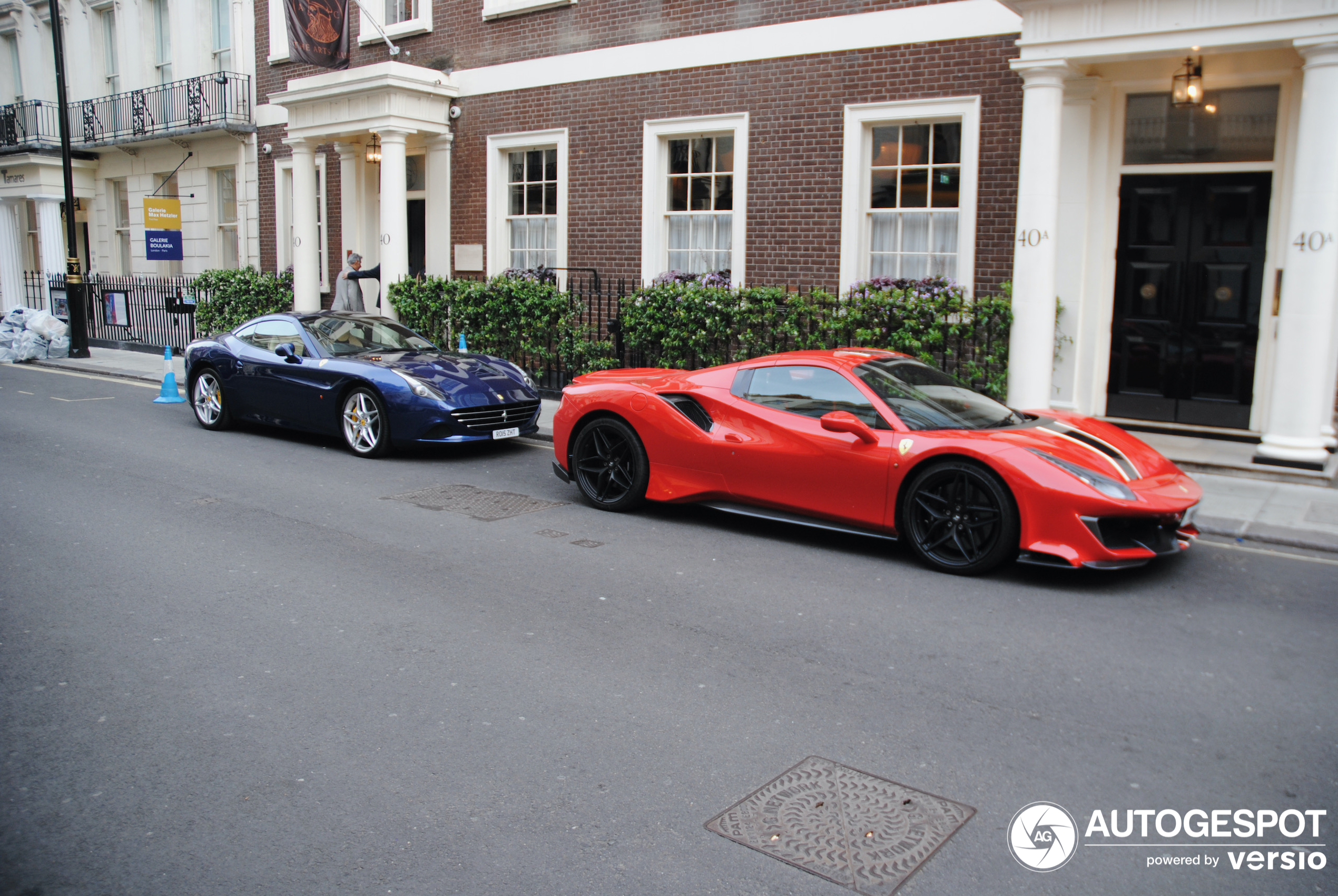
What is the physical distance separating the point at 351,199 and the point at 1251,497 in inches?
604

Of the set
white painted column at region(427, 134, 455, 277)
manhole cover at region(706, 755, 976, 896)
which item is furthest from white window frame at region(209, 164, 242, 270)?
manhole cover at region(706, 755, 976, 896)

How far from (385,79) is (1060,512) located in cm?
1326

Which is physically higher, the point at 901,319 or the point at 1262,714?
the point at 901,319

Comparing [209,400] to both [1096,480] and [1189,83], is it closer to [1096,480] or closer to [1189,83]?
[1096,480]

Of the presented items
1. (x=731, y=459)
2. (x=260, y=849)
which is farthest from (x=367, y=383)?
(x=260, y=849)

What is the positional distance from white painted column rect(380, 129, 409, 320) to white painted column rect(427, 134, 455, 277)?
1.68ft

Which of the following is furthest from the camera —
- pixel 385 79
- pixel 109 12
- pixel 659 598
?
pixel 109 12

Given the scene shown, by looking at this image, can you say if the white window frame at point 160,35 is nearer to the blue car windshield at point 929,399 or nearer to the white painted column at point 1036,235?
the white painted column at point 1036,235

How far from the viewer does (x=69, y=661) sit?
4863mm

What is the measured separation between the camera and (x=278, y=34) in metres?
19.7

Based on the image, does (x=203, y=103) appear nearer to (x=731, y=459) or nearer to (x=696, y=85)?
(x=696, y=85)

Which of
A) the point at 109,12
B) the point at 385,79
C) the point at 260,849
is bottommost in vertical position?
the point at 260,849

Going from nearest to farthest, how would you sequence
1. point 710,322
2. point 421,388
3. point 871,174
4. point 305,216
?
point 421,388 < point 871,174 < point 710,322 < point 305,216

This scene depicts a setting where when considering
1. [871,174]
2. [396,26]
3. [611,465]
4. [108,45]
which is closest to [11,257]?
[108,45]
